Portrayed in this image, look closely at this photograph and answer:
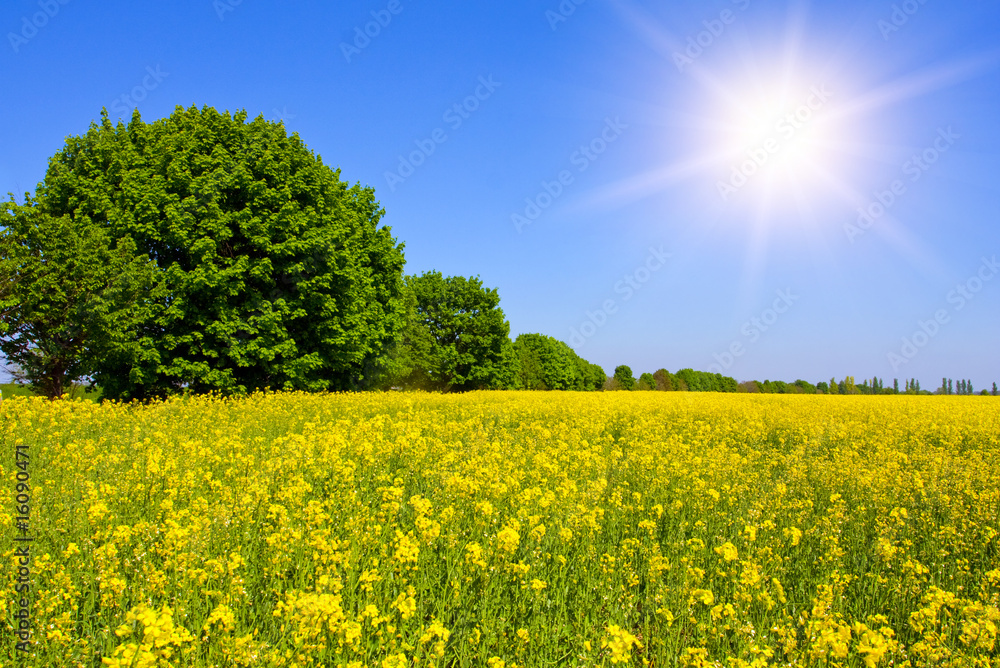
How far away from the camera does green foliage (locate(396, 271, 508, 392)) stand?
48.0 m

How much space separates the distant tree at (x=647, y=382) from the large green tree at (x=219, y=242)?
80.1 m

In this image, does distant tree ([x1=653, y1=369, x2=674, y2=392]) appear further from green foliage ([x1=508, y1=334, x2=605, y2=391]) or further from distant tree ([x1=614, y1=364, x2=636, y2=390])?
green foliage ([x1=508, y1=334, x2=605, y2=391])

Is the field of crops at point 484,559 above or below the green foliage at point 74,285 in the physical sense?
below

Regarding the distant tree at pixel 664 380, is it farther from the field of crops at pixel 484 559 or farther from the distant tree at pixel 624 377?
the field of crops at pixel 484 559

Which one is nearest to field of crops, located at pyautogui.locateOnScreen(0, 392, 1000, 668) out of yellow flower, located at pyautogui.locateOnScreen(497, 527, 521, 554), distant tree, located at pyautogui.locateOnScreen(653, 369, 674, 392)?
→ yellow flower, located at pyautogui.locateOnScreen(497, 527, 521, 554)

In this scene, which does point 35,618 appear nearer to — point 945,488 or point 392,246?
point 945,488

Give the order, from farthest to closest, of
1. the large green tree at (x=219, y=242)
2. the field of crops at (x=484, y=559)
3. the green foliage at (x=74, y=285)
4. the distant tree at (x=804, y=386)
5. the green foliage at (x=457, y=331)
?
the distant tree at (x=804, y=386) < the green foliage at (x=457, y=331) < the large green tree at (x=219, y=242) < the green foliage at (x=74, y=285) < the field of crops at (x=484, y=559)

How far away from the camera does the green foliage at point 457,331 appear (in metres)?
48.0

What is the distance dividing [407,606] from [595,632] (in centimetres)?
125

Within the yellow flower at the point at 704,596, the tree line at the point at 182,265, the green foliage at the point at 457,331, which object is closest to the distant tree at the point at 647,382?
the green foliage at the point at 457,331

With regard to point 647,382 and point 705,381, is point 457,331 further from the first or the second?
point 705,381

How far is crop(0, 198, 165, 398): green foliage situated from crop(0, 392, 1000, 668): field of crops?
35.0 feet

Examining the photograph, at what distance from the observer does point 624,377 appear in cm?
10294

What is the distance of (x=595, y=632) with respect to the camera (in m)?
3.33
